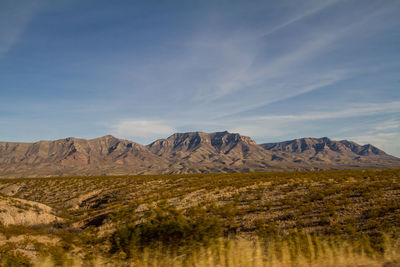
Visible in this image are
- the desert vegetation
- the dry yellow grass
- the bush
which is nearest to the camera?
the dry yellow grass

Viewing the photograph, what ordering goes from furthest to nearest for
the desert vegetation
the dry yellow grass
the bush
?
the bush
the desert vegetation
the dry yellow grass

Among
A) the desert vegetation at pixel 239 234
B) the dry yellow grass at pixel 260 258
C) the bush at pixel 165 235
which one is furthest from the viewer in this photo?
the bush at pixel 165 235

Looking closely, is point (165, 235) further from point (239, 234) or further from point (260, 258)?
point (239, 234)

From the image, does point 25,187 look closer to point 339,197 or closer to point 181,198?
point 181,198

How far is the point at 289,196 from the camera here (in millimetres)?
20031

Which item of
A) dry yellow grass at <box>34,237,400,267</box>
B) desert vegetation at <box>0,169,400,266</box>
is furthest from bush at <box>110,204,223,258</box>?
dry yellow grass at <box>34,237,400,267</box>

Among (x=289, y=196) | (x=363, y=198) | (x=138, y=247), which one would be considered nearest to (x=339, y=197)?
(x=363, y=198)

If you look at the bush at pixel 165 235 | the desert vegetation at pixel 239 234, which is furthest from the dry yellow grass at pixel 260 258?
the bush at pixel 165 235

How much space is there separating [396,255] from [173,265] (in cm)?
568

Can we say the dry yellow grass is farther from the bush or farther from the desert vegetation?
the bush

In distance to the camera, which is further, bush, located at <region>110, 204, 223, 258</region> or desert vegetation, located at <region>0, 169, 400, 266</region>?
bush, located at <region>110, 204, 223, 258</region>

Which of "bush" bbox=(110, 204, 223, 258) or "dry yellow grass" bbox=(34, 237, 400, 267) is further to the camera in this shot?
"bush" bbox=(110, 204, 223, 258)

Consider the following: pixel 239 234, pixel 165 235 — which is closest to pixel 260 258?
pixel 165 235

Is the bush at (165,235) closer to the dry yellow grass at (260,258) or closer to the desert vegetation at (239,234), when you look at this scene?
the desert vegetation at (239,234)
